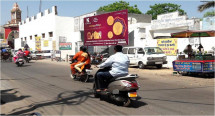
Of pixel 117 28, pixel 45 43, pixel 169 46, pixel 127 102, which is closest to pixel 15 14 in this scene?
pixel 45 43

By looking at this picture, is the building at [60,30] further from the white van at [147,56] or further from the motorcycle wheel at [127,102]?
the motorcycle wheel at [127,102]

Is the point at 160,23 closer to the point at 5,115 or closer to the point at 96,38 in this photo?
the point at 96,38

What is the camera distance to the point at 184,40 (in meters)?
17.5

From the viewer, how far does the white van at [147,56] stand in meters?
17.1

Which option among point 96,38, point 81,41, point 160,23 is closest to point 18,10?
point 81,41

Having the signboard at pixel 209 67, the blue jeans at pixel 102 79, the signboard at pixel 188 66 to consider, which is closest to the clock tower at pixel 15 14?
the signboard at pixel 188 66

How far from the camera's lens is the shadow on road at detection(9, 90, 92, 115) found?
552cm

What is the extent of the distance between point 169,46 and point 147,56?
2.70 meters

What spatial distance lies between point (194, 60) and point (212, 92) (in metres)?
4.05

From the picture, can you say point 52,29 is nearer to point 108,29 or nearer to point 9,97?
point 108,29

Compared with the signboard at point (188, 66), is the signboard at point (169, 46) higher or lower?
higher

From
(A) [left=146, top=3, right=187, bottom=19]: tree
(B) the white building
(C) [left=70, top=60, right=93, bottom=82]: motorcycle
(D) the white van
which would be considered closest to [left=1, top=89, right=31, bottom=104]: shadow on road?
(C) [left=70, top=60, right=93, bottom=82]: motorcycle

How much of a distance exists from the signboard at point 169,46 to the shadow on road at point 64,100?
39.6ft

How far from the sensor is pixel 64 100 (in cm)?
664
